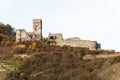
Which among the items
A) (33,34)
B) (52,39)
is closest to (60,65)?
(52,39)

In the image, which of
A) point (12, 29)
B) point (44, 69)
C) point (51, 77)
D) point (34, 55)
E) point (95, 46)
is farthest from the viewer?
point (12, 29)

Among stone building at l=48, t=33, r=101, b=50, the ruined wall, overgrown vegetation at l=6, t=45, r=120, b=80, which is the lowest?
overgrown vegetation at l=6, t=45, r=120, b=80

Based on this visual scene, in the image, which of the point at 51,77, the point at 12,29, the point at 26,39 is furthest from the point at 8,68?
the point at 12,29

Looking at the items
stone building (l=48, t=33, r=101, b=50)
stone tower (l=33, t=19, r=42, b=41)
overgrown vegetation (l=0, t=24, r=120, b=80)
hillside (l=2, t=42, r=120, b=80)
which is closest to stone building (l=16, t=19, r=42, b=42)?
stone tower (l=33, t=19, r=42, b=41)

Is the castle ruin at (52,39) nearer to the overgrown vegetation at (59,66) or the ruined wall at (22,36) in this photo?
the ruined wall at (22,36)

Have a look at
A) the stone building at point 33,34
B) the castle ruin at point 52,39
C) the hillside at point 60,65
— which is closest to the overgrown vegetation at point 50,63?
the hillside at point 60,65

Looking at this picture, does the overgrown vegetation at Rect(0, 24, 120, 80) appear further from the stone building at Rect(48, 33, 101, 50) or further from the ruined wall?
the ruined wall

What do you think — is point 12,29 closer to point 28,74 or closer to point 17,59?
point 17,59

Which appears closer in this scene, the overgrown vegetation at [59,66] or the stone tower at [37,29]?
the overgrown vegetation at [59,66]

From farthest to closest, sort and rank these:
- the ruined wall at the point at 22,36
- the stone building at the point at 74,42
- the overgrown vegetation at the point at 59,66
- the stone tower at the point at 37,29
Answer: the stone tower at the point at 37,29 < the ruined wall at the point at 22,36 < the stone building at the point at 74,42 < the overgrown vegetation at the point at 59,66

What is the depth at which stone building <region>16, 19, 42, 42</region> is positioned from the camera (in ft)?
224

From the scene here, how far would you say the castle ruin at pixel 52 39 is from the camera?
65.9 meters

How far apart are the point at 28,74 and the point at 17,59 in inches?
213

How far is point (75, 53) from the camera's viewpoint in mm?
59625
